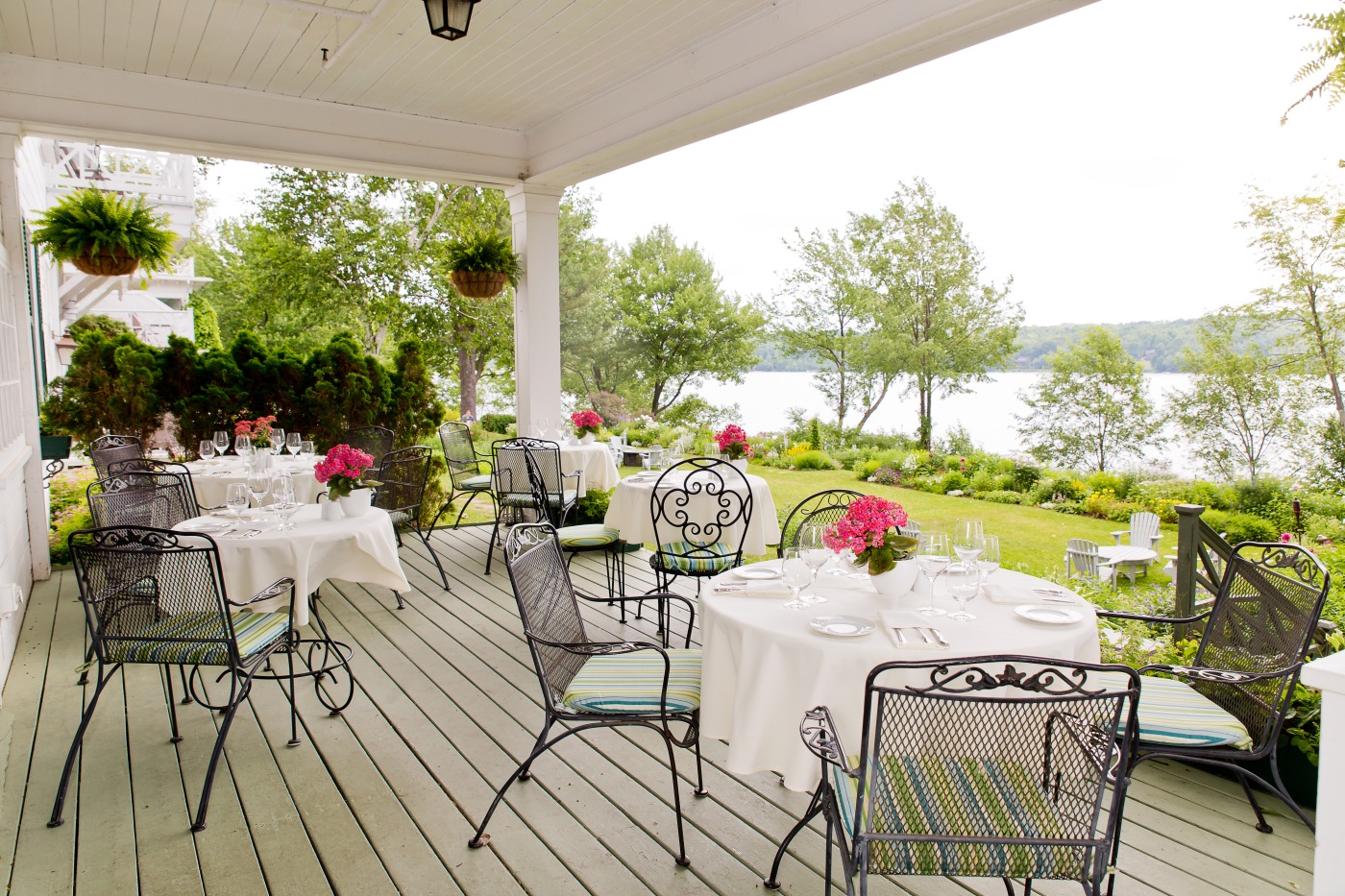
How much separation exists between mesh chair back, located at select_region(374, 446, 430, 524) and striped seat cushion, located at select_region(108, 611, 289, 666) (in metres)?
2.22

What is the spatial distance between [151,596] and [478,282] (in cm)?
417

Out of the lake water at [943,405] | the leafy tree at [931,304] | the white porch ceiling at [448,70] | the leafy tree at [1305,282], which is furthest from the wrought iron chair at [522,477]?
the leafy tree at [931,304]

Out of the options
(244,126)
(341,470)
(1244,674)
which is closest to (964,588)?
(1244,674)

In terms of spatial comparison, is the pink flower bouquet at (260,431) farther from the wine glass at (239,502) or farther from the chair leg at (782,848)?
the chair leg at (782,848)

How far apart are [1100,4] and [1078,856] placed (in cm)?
316

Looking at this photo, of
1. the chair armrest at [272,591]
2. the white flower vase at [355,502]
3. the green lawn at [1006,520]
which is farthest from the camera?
the green lawn at [1006,520]

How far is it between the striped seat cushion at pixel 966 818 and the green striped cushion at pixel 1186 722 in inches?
21.7

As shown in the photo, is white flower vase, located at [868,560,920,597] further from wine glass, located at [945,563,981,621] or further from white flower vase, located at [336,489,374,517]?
white flower vase, located at [336,489,374,517]

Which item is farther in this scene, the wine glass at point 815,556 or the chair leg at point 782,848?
the wine glass at point 815,556

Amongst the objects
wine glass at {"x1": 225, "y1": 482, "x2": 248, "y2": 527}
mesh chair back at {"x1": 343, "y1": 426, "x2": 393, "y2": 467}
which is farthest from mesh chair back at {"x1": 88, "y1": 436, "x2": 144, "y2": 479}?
wine glass at {"x1": 225, "y1": 482, "x2": 248, "y2": 527}

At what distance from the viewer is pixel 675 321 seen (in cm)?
1795

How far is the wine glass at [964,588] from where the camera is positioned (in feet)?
7.55

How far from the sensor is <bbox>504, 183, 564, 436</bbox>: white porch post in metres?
6.85

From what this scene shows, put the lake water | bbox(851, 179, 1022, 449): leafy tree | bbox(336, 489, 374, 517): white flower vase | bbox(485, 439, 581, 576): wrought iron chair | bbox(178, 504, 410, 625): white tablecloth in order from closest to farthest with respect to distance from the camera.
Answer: bbox(178, 504, 410, 625): white tablecloth → bbox(336, 489, 374, 517): white flower vase → bbox(485, 439, 581, 576): wrought iron chair → the lake water → bbox(851, 179, 1022, 449): leafy tree
